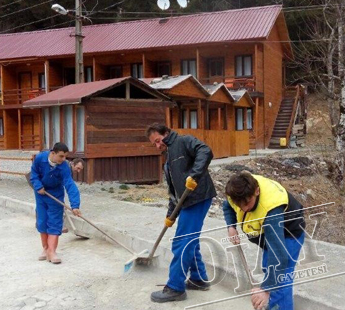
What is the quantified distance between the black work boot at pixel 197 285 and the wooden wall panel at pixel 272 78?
80.1 ft

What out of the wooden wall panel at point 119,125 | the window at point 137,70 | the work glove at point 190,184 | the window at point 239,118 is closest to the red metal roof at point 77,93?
the wooden wall panel at point 119,125

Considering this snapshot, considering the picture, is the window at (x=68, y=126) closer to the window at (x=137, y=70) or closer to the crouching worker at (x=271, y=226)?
the crouching worker at (x=271, y=226)

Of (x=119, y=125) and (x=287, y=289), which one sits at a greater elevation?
(x=119, y=125)

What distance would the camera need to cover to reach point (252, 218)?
3287mm

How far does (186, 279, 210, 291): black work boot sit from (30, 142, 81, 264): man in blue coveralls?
6.01ft

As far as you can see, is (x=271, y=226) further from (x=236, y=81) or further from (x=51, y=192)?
(x=236, y=81)

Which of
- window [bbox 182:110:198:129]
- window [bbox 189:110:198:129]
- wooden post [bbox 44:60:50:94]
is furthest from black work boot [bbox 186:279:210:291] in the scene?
wooden post [bbox 44:60:50:94]

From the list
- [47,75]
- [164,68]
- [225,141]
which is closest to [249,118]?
[225,141]

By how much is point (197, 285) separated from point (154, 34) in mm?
26165

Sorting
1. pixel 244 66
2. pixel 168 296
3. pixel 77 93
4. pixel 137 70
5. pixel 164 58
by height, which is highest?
pixel 164 58

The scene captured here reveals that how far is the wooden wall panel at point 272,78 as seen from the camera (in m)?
28.8

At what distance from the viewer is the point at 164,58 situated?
2972 centimetres

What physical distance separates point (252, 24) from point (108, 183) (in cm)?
1751

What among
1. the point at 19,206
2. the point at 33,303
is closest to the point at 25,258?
the point at 33,303
